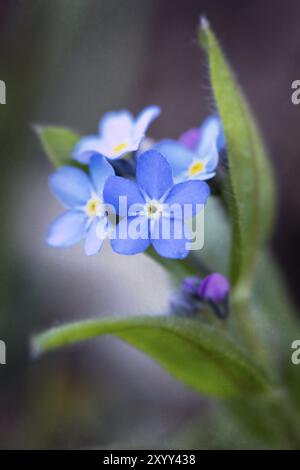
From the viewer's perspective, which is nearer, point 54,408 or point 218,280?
point 218,280

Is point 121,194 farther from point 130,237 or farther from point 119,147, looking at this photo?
point 119,147

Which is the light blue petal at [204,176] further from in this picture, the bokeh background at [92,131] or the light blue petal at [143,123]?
the bokeh background at [92,131]

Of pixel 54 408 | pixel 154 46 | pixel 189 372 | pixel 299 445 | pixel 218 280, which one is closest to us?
pixel 218 280

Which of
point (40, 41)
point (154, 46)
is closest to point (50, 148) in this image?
point (40, 41)

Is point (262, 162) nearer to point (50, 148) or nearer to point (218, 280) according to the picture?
point (218, 280)

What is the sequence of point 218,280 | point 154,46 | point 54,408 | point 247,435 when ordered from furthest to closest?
point 154,46 → point 54,408 → point 247,435 → point 218,280
